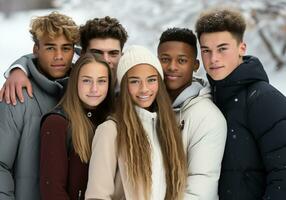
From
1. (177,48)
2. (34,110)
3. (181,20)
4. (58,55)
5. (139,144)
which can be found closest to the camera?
(139,144)

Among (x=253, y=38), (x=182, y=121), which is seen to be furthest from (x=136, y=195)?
(x=253, y=38)

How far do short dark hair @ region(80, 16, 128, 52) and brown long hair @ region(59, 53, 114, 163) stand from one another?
40 cm

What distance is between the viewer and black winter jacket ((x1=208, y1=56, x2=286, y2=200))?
258 cm

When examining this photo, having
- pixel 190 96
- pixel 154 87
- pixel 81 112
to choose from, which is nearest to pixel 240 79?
pixel 190 96

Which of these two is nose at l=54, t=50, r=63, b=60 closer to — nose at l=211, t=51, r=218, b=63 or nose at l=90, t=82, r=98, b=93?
nose at l=90, t=82, r=98, b=93

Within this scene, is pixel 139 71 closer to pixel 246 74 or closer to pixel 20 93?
pixel 246 74

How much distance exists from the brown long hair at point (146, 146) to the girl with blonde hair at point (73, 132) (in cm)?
18

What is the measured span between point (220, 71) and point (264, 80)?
25 centimetres

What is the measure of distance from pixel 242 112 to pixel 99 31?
1086mm

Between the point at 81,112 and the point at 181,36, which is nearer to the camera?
the point at 81,112

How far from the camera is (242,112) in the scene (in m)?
2.71

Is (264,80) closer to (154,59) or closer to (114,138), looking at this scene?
(154,59)

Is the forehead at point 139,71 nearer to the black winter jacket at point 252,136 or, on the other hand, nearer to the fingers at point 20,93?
the black winter jacket at point 252,136

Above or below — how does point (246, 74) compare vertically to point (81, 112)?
above
